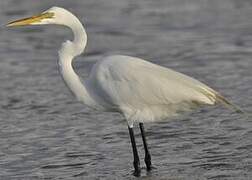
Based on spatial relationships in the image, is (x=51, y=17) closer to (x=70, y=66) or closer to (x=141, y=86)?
(x=70, y=66)

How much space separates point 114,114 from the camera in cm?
1242

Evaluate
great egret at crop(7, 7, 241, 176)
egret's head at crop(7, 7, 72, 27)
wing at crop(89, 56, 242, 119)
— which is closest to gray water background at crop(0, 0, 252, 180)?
great egret at crop(7, 7, 241, 176)

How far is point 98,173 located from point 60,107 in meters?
3.14

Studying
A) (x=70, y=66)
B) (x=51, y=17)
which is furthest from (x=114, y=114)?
(x=51, y=17)

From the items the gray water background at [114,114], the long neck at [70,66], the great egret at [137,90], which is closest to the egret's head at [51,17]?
the long neck at [70,66]

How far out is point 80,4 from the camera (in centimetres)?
2148

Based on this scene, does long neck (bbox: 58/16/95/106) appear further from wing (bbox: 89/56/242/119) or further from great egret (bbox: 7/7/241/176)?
Result: wing (bbox: 89/56/242/119)

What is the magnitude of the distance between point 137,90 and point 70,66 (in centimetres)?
83

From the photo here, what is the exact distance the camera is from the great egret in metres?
9.87

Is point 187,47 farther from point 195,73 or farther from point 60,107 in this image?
point 60,107

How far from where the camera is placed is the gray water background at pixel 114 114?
10.2 metres

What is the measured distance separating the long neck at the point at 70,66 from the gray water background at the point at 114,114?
77cm

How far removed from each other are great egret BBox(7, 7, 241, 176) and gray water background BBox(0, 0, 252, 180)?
0.60m

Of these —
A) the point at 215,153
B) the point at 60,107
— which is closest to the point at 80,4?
the point at 60,107
